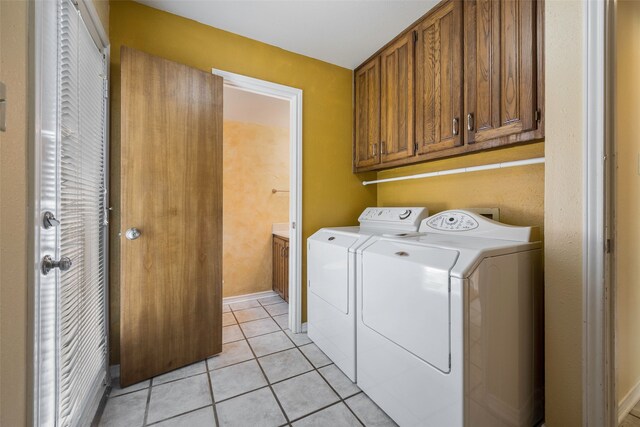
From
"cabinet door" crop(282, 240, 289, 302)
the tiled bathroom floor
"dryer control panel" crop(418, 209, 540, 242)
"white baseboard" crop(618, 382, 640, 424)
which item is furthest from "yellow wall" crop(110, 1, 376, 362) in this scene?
"white baseboard" crop(618, 382, 640, 424)

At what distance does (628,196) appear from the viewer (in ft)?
4.44

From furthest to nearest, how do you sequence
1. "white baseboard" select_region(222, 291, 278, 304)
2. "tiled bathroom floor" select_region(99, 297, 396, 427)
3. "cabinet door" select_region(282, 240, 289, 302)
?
1. "white baseboard" select_region(222, 291, 278, 304)
2. "cabinet door" select_region(282, 240, 289, 302)
3. "tiled bathroom floor" select_region(99, 297, 396, 427)

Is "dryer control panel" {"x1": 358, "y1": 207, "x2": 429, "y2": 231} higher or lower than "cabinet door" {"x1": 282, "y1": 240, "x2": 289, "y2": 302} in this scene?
higher

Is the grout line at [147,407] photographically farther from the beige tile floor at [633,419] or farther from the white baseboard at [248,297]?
the beige tile floor at [633,419]

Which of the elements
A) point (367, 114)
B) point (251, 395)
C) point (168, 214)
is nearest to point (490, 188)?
point (367, 114)

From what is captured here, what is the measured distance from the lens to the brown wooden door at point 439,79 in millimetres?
1575

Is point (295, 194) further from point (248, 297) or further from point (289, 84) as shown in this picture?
point (248, 297)

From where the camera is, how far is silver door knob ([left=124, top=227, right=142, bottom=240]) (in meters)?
1.57

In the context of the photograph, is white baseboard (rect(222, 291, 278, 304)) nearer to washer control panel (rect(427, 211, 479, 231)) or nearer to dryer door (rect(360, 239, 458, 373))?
dryer door (rect(360, 239, 458, 373))

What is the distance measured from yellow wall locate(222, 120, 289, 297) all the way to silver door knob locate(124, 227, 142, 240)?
159cm

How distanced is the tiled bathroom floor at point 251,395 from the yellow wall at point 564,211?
77cm

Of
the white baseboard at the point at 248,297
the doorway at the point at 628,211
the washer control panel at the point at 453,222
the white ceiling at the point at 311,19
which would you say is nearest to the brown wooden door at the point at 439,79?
the white ceiling at the point at 311,19

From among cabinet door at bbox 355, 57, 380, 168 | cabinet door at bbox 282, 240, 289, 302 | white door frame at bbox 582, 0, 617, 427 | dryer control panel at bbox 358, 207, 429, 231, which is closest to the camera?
white door frame at bbox 582, 0, 617, 427

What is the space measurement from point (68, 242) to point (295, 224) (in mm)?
1449
